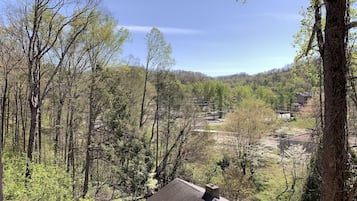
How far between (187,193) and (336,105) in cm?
705

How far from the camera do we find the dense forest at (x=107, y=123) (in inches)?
324

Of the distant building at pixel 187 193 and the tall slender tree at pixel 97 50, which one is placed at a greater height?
the tall slender tree at pixel 97 50

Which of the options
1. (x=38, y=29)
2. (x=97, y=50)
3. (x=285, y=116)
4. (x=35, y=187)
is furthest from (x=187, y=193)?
(x=285, y=116)

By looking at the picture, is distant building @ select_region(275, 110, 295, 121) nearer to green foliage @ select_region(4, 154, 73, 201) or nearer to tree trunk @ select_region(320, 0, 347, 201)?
green foliage @ select_region(4, 154, 73, 201)

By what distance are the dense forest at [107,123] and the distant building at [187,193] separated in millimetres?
2650

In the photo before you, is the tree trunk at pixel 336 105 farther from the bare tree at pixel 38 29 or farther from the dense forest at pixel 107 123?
the bare tree at pixel 38 29

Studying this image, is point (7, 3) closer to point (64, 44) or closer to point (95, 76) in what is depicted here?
point (64, 44)

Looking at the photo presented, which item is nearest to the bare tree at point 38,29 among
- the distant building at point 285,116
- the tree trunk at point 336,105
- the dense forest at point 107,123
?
the dense forest at point 107,123

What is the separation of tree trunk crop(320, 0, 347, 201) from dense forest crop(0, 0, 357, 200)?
1830 mm

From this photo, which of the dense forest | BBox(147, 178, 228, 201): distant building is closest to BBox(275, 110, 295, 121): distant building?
the dense forest

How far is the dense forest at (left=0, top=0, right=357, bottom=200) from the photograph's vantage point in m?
8.23

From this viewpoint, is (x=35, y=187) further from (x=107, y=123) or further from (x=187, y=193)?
(x=107, y=123)

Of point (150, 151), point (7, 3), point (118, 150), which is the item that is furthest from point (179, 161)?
point (7, 3)

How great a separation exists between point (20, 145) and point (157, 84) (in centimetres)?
803
